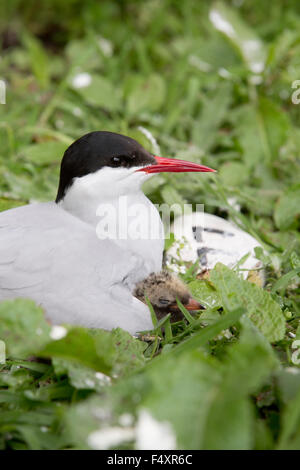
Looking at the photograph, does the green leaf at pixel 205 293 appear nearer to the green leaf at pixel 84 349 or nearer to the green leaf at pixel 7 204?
the green leaf at pixel 84 349

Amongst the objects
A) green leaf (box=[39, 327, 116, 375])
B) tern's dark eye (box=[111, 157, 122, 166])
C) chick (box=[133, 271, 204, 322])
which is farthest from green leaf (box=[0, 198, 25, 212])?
green leaf (box=[39, 327, 116, 375])

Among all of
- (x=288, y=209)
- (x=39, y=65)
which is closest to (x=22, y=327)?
(x=288, y=209)

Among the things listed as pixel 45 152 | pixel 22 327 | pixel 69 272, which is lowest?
pixel 22 327

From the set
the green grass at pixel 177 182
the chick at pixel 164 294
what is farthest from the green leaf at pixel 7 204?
the chick at pixel 164 294

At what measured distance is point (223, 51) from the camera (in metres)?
3.39

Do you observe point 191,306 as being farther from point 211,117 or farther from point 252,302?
point 211,117

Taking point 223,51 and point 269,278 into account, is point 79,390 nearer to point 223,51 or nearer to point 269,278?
point 269,278

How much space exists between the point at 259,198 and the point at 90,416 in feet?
5.59

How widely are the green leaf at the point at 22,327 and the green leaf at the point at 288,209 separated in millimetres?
1342

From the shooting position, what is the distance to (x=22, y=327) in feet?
4.39

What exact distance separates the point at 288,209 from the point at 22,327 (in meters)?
1.42

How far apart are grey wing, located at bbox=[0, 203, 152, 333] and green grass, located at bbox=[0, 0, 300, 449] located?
0.28ft

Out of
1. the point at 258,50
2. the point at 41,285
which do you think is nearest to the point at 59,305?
the point at 41,285
